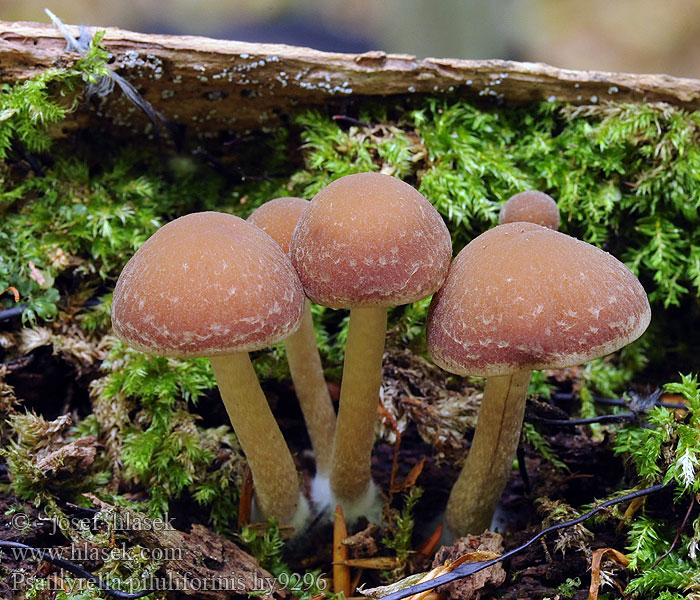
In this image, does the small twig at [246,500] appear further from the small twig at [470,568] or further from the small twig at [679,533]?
the small twig at [679,533]

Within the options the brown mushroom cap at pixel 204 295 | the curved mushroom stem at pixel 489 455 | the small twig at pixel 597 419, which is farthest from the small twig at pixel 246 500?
the small twig at pixel 597 419

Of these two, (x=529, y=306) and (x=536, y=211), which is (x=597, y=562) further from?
(x=536, y=211)

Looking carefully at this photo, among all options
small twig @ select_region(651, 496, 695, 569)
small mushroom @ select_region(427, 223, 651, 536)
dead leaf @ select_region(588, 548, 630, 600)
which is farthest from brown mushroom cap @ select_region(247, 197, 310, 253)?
small twig @ select_region(651, 496, 695, 569)

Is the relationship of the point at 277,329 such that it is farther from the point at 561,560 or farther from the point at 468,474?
the point at 561,560

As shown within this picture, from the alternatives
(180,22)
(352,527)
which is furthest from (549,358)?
(180,22)

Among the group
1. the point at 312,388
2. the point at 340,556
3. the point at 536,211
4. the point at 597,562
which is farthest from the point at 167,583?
the point at 536,211

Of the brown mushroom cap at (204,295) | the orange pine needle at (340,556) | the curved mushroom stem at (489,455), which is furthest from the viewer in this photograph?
the orange pine needle at (340,556)
